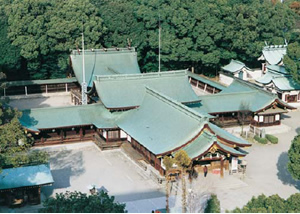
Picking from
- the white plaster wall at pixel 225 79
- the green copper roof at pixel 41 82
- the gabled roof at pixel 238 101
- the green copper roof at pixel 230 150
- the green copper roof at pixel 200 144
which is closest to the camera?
the green copper roof at pixel 200 144

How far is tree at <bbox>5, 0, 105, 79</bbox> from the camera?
155 ft

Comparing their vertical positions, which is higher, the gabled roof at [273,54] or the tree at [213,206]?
the gabled roof at [273,54]

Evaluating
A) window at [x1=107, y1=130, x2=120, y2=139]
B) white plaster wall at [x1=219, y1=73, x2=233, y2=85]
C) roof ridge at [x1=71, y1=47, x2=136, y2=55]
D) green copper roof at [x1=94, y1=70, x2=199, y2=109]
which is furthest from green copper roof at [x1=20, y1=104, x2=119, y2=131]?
white plaster wall at [x1=219, y1=73, x2=233, y2=85]

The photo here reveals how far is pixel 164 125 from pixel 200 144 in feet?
11.3

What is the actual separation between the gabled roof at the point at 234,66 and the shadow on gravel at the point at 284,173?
18218mm

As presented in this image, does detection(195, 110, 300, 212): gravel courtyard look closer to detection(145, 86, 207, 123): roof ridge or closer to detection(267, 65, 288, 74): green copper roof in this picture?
detection(145, 86, 207, 123): roof ridge

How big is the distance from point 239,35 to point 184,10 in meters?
5.68

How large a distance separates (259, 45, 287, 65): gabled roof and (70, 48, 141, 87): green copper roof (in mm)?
12940

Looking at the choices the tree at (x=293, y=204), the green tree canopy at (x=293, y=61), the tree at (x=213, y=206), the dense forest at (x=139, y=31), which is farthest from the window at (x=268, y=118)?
the tree at (x=293, y=204)

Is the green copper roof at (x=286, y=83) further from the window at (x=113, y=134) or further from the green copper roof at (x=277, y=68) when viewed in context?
the window at (x=113, y=134)

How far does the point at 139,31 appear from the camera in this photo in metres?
51.4

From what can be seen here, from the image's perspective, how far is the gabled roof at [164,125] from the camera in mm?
28766

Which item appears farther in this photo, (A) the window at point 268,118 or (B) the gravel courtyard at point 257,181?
(A) the window at point 268,118

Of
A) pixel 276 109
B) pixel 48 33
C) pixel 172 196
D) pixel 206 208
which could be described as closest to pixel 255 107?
pixel 276 109
